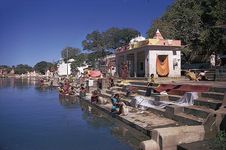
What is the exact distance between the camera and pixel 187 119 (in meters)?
10.5

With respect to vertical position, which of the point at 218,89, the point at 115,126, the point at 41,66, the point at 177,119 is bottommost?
the point at 115,126

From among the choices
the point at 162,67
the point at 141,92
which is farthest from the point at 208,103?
the point at 162,67

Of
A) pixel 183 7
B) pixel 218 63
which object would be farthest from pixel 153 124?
pixel 218 63

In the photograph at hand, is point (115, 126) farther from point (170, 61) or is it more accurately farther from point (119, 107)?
point (170, 61)

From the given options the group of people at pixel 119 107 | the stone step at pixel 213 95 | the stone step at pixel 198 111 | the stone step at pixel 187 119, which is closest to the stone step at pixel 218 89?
the stone step at pixel 213 95

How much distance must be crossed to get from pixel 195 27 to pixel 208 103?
2197 centimetres

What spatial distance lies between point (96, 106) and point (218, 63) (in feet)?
77.5

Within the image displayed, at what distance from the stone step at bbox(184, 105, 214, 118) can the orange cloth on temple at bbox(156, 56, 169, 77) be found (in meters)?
13.6

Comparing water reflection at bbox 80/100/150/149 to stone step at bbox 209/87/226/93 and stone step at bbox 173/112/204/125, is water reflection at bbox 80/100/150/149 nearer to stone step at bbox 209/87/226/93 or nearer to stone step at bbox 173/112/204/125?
stone step at bbox 173/112/204/125

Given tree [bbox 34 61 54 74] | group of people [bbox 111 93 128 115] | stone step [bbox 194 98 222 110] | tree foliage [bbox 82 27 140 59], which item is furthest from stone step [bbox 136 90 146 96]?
tree [bbox 34 61 54 74]


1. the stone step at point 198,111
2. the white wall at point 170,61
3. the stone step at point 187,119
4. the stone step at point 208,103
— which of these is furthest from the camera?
the white wall at point 170,61

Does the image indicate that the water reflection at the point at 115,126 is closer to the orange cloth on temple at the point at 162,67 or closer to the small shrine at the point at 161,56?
the small shrine at the point at 161,56

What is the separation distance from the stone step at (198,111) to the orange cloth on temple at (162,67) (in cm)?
1362

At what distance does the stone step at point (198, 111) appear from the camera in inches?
405
